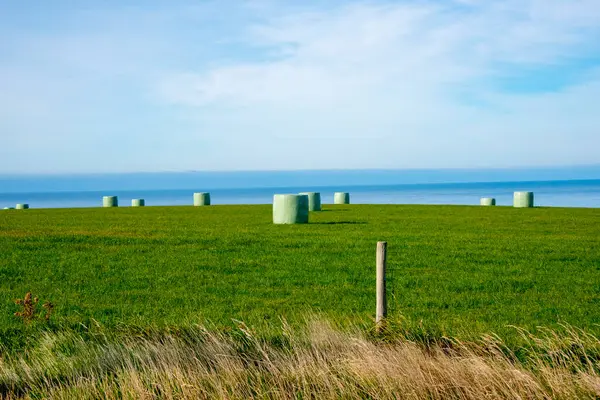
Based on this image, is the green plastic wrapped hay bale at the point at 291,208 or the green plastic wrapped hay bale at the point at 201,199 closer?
the green plastic wrapped hay bale at the point at 291,208

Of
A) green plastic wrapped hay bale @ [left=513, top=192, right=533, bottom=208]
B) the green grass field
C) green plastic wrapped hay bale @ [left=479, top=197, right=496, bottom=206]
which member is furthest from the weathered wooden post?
green plastic wrapped hay bale @ [left=479, top=197, right=496, bottom=206]

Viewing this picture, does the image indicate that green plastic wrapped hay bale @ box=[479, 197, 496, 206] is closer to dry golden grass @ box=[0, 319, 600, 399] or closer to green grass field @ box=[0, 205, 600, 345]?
green grass field @ box=[0, 205, 600, 345]

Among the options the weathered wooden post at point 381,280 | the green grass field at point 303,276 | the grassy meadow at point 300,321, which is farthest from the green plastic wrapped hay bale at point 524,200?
the weathered wooden post at point 381,280

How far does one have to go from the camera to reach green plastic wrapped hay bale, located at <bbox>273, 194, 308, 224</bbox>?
81.4ft

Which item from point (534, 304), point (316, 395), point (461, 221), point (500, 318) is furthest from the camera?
point (461, 221)

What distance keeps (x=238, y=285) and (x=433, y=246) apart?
680cm

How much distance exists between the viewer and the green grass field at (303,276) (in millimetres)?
9977

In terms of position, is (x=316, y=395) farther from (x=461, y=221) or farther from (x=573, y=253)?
(x=461, y=221)

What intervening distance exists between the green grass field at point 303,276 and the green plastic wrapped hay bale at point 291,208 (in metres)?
2.36

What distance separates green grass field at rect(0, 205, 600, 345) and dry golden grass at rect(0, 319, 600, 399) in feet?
2.69

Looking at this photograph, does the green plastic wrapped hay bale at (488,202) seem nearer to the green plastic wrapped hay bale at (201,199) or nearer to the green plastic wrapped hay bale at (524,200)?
the green plastic wrapped hay bale at (524,200)

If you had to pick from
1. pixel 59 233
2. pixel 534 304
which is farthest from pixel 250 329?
pixel 59 233

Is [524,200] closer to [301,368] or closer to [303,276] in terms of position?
[303,276]

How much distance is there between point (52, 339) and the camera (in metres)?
8.63
